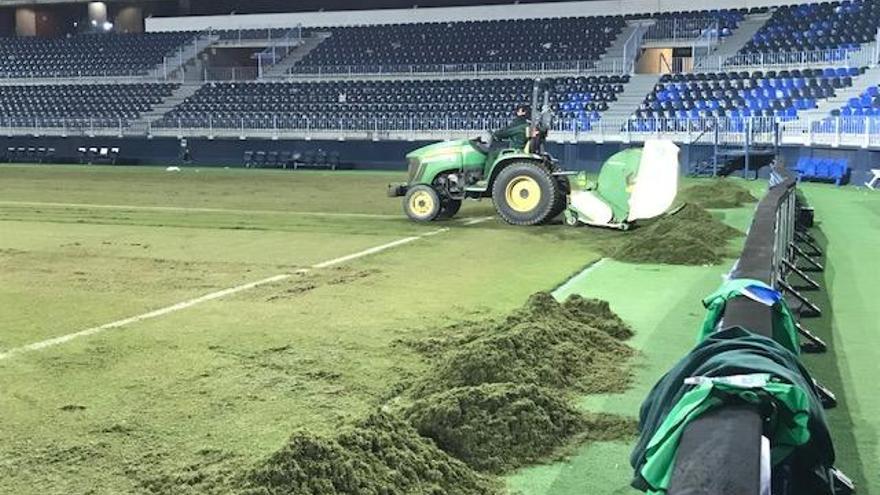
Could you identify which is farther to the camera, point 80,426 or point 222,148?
point 222,148

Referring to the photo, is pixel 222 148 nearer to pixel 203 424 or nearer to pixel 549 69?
pixel 549 69

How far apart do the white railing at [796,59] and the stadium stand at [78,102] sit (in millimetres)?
22802

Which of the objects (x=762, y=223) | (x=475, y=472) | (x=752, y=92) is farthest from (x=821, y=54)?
(x=475, y=472)

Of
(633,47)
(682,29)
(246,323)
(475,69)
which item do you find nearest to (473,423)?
(246,323)

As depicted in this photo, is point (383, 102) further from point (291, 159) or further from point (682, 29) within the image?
point (682, 29)

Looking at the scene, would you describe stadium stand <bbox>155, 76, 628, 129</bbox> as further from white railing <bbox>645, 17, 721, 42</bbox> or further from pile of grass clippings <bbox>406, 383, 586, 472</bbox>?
pile of grass clippings <bbox>406, 383, 586, 472</bbox>

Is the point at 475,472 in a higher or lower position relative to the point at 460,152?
lower

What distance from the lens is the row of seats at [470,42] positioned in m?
35.8

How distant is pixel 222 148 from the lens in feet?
111

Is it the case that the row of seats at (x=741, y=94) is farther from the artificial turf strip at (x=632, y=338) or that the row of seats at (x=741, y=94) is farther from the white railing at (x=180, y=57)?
the white railing at (x=180, y=57)

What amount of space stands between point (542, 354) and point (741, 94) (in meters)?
24.9

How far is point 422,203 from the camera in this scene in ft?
46.0

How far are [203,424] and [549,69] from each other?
102ft

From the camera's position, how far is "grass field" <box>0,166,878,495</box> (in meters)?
4.32
